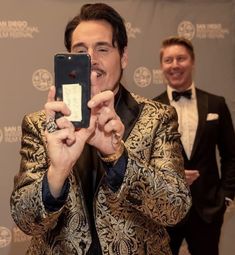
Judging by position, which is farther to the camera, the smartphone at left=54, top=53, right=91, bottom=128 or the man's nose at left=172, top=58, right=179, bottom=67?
the man's nose at left=172, top=58, right=179, bottom=67

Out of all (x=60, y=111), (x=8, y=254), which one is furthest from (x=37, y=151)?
(x=8, y=254)

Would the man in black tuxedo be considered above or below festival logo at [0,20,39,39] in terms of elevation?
below

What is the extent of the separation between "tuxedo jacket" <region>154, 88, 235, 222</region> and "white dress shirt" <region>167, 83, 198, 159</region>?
2 centimetres

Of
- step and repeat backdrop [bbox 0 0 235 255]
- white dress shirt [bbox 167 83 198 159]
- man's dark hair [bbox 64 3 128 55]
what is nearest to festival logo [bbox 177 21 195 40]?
step and repeat backdrop [bbox 0 0 235 255]

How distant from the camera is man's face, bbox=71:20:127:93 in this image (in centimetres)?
119

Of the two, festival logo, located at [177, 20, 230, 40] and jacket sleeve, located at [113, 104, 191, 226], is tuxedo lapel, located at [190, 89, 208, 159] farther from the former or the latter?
jacket sleeve, located at [113, 104, 191, 226]

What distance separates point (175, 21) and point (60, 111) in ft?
6.83

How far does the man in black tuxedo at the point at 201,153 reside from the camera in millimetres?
2354

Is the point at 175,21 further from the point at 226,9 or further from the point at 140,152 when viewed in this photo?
the point at 140,152

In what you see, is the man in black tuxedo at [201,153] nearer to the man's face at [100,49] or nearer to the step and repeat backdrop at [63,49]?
the step and repeat backdrop at [63,49]

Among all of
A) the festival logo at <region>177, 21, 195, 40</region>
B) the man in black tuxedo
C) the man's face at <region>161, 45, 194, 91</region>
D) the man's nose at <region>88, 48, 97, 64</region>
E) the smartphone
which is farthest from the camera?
the festival logo at <region>177, 21, 195, 40</region>

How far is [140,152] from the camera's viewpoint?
1143 millimetres

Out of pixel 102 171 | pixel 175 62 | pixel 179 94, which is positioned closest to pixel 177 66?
pixel 175 62

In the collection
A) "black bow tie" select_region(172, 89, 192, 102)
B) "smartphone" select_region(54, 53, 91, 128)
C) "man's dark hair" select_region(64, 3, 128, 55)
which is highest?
"man's dark hair" select_region(64, 3, 128, 55)
